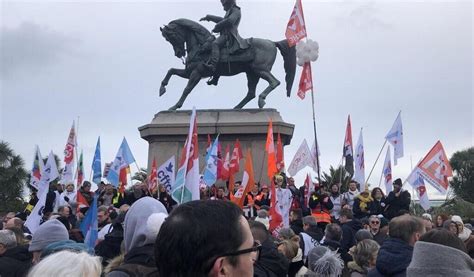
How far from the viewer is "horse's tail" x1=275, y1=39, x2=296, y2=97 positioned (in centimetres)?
2466

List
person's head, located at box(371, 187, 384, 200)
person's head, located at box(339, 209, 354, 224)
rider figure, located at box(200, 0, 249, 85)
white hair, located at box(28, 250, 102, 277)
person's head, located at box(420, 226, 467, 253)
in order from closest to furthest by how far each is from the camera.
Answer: white hair, located at box(28, 250, 102, 277) → person's head, located at box(420, 226, 467, 253) → person's head, located at box(339, 209, 354, 224) → person's head, located at box(371, 187, 384, 200) → rider figure, located at box(200, 0, 249, 85)

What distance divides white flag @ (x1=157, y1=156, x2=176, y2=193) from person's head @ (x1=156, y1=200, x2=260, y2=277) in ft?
39.7

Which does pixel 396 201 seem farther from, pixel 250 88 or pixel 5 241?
pixel 250 88

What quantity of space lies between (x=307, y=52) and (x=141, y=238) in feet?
45.5

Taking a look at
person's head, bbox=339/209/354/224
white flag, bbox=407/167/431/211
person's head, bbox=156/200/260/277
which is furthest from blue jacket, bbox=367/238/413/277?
white flag, bbox=407/167/431/211

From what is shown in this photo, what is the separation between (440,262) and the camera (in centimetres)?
342

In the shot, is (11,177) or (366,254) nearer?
(366,254)

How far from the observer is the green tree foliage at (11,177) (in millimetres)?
32469

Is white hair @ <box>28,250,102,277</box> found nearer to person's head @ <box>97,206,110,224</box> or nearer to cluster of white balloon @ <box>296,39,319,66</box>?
person's head @ <box>97,206,110,224</box>

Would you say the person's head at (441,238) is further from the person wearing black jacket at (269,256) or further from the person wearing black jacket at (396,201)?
the person wearing black jacket at (396,201)

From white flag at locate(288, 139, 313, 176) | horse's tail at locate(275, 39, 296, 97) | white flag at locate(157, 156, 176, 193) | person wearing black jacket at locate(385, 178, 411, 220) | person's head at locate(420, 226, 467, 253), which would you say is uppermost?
horse's tail at locate(275, 39, 296, 97)

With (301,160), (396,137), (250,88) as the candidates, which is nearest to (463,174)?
(250,88)

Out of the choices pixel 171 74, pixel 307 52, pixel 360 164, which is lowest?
pixel 360 164

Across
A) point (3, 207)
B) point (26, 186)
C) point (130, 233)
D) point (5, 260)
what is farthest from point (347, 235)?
point (26, 186)
